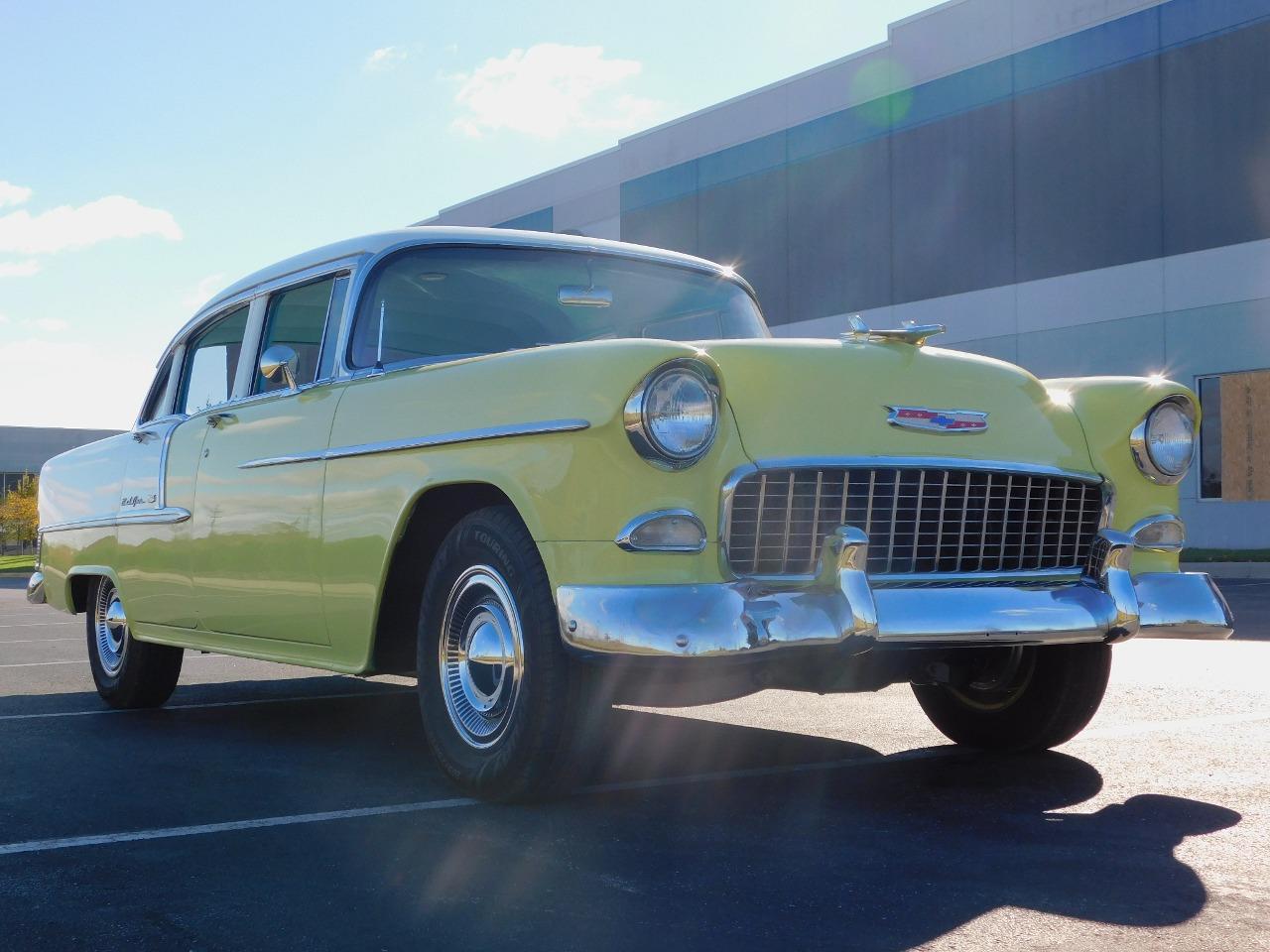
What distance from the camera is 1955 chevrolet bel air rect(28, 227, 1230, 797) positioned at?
3.67 metres

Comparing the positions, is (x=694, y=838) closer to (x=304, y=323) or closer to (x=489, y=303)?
(x=489, y=303)

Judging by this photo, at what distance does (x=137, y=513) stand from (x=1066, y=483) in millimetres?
4085

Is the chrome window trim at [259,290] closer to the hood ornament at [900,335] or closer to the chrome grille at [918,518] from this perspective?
the hood ornament at [900,335]

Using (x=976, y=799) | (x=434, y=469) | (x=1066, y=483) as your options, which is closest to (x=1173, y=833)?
(x=976, y=799)

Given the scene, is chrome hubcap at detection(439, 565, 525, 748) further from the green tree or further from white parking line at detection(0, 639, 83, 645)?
the green tree

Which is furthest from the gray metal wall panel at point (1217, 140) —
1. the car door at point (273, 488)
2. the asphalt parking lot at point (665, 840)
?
the car door at point (273, 488)

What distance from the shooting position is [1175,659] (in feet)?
27.0

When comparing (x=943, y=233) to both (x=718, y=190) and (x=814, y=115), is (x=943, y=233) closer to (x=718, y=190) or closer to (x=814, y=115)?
(x=814, y=115)

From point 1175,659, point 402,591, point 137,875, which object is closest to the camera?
point 137,875

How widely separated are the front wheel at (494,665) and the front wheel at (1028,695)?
1705 millimetres

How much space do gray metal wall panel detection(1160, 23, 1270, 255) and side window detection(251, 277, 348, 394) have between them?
66.2 ft

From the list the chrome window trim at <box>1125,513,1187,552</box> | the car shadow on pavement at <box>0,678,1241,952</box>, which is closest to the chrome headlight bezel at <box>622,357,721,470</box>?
the car shadow on pavement at <box>0,678,1241,952</box>

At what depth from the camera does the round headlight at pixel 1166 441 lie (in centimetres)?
448

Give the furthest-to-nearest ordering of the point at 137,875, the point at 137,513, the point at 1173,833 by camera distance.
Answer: the point at 137,513, the point at 1173,833, the point at 137,875
